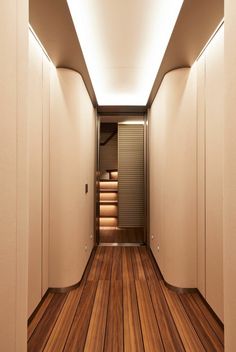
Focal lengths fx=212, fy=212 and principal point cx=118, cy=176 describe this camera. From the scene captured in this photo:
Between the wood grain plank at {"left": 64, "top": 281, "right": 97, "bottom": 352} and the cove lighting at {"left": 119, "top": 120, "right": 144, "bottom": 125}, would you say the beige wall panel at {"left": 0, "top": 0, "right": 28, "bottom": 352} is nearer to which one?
the wood grain plank at {"left": 64, "top": 281, "right": 97, "bottom": 352}

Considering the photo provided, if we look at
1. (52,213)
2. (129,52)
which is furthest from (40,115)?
(129,52)

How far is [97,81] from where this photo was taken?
3.23 meters

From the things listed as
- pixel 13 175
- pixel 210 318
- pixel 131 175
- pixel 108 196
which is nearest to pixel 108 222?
pixel 108 196

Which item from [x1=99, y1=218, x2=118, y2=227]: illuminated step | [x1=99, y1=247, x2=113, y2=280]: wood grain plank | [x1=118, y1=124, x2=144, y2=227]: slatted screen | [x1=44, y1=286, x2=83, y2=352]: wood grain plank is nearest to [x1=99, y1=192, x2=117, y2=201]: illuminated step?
[x1=99, y1=218, x2=118, y2=227]: illuminated step

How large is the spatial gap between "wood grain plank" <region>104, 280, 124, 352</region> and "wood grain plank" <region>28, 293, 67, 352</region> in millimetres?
483

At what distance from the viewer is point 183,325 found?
5.99 ft

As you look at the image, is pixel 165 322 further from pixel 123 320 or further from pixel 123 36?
pixel 123 36

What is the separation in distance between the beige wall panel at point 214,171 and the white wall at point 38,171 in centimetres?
161

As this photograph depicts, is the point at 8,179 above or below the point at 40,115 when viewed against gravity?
below

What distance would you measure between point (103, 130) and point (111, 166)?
1233 mm

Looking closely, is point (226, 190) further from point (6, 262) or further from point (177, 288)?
point (177, 288)

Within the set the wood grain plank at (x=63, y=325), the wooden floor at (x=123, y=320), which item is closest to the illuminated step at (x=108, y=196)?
the wooden floor at (x=123, y=320)

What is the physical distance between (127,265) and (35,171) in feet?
6.61

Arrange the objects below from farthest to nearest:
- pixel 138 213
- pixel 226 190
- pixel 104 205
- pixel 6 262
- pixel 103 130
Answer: pixel 103 130, pixel 104 205, pixel 138 213, pixel 226 190, pixel 6 262
